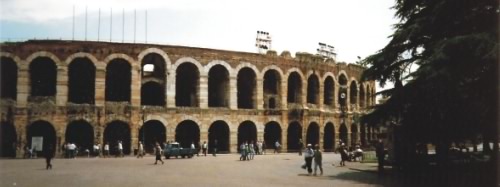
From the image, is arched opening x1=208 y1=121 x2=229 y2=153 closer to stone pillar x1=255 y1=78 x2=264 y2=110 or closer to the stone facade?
the stone facade

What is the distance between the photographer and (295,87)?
4078cm

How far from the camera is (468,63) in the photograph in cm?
1410

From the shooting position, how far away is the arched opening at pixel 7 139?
1246 inches

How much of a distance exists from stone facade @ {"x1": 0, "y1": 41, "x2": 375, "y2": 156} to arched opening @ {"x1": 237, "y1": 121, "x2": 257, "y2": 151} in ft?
0.86

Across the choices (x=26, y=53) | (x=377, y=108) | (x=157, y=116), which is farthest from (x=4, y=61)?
(x=377, y=108)

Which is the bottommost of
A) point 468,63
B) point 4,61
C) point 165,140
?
point 165,140

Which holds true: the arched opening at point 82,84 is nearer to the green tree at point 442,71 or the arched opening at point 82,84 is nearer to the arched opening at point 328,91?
the arched opening at point 328,91

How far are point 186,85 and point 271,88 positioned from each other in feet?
23.7

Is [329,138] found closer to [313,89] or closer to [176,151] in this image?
[313,89]

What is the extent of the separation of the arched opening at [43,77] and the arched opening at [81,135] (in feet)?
Result: 10.3

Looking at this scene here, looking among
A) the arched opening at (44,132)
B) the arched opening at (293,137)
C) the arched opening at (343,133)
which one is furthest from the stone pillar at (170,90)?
the arched opening at (343,133)

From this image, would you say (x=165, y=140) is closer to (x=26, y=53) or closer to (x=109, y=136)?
(x=109, y=136)

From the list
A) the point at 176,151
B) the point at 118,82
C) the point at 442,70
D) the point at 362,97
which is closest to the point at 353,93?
the point at 362,97

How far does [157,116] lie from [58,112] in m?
6.49
